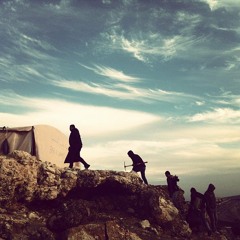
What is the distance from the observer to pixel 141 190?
14.4 metres

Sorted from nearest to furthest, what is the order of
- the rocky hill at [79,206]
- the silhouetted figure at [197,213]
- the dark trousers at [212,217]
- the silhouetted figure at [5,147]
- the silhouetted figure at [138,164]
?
the rocky hill at [79,206], the silhouetted figure at [197,213], the dark trousers at [212,217], the silhouetted figure at [138,164], the silhouetted figure at [5,147]

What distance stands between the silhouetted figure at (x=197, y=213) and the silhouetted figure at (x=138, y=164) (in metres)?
2.98

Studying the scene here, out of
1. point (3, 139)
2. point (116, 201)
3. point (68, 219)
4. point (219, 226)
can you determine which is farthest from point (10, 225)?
point (219, 226)

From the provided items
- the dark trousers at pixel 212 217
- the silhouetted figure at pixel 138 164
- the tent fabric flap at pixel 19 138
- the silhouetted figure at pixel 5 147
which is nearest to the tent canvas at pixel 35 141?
the tent fabric flap at pixel 19 138

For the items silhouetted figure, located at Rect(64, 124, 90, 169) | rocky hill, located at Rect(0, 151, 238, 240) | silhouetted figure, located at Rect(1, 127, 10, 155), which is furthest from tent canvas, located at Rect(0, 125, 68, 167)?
rocky hill, located at Rect(0, 151, 238, 240)

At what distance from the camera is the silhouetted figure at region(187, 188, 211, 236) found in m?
13.9

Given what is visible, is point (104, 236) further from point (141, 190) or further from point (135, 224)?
point (141, 190)

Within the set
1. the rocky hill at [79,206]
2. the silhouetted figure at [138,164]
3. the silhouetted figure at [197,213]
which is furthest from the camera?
the silhouetted figure at [138,164]

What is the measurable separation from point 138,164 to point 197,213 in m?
4.09

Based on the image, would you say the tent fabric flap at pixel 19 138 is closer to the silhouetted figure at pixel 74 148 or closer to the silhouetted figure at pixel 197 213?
the silhouetted figure at pixel 74 148

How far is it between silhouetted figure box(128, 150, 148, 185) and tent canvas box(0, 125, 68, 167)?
170 inches

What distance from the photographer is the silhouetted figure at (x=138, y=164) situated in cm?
1655

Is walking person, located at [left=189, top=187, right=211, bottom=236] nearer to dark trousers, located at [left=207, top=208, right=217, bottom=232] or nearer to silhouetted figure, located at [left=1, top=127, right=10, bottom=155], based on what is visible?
dark trousers, located at [left=207, top=208, right=217, bottom=232]

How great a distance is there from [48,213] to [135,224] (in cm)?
347
